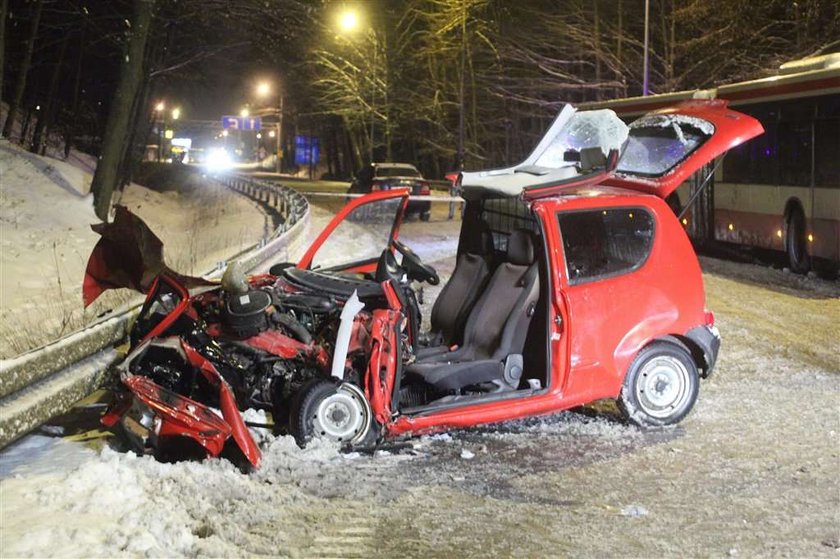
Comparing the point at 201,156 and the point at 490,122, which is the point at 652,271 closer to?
the point at 490,122

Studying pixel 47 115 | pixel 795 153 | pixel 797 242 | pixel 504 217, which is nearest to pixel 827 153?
pixel 795 153

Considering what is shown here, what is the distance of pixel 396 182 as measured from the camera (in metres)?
30.9

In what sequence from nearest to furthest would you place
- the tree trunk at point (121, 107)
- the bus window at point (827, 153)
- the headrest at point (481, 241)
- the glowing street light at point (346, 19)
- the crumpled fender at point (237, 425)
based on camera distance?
the crumpled fender at point (237, 425), the headrest at point (481, 241), the bus window at point (827, 153), the tree trunk at point (121, 107), the glowing street light at point (346, 19)

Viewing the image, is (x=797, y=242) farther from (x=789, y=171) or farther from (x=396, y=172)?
(x=396, y=172)

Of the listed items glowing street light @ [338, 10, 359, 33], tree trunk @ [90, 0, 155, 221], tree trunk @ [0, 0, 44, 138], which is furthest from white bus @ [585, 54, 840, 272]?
glowing street light @ [338, 10, 359, 33]

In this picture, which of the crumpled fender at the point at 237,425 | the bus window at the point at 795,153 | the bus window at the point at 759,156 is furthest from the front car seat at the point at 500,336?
the bus window at the point at 759,156

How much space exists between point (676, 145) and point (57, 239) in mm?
13867

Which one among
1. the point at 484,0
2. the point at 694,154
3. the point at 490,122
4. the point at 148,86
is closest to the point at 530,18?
the point at 484,0

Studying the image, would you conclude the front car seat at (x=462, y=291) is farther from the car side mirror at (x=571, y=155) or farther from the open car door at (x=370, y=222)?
the car side mirror at (x=571, y=155)

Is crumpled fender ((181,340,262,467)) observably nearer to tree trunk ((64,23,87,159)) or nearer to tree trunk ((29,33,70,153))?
tree trunk ((29,33,70,153))

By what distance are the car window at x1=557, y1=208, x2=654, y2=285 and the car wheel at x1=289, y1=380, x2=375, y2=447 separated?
1732 mm

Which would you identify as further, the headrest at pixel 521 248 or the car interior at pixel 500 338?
the headrest at pixel 521 248

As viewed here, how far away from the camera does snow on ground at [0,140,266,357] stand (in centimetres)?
1181

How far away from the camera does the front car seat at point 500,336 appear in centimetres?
711
